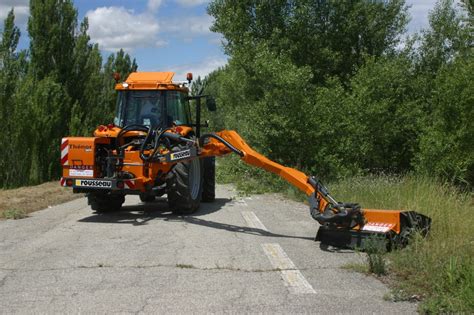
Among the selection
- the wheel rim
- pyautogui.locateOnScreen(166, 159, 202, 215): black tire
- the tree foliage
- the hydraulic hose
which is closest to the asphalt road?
pyautogui.locateOnScreen(166, 159, 202, 215): black tire

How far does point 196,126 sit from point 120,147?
2.83 metres

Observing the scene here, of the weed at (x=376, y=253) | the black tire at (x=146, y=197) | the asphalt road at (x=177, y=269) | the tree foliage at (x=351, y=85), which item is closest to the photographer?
the asphalt road at (x=177, y=269)

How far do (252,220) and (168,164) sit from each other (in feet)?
6.64

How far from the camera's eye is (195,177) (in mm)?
11914

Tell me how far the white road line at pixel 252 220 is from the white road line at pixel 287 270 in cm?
176

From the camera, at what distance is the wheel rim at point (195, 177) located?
11.7 metres

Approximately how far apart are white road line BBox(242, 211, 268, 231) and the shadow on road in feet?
0.79

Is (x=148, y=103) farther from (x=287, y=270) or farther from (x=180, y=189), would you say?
(x=287, y=270)

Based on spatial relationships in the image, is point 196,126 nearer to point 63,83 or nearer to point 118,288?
point 118,288

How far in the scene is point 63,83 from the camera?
91.1 feet

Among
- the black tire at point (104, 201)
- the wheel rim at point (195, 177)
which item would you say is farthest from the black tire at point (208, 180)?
the black tire at point (104, 201)

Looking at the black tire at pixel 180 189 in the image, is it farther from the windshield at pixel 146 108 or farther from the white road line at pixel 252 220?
the windshield at pixel 146 108

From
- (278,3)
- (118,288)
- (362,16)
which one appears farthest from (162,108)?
(362,16)

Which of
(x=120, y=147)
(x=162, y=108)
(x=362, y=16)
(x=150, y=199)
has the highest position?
(x=362, y=16)
